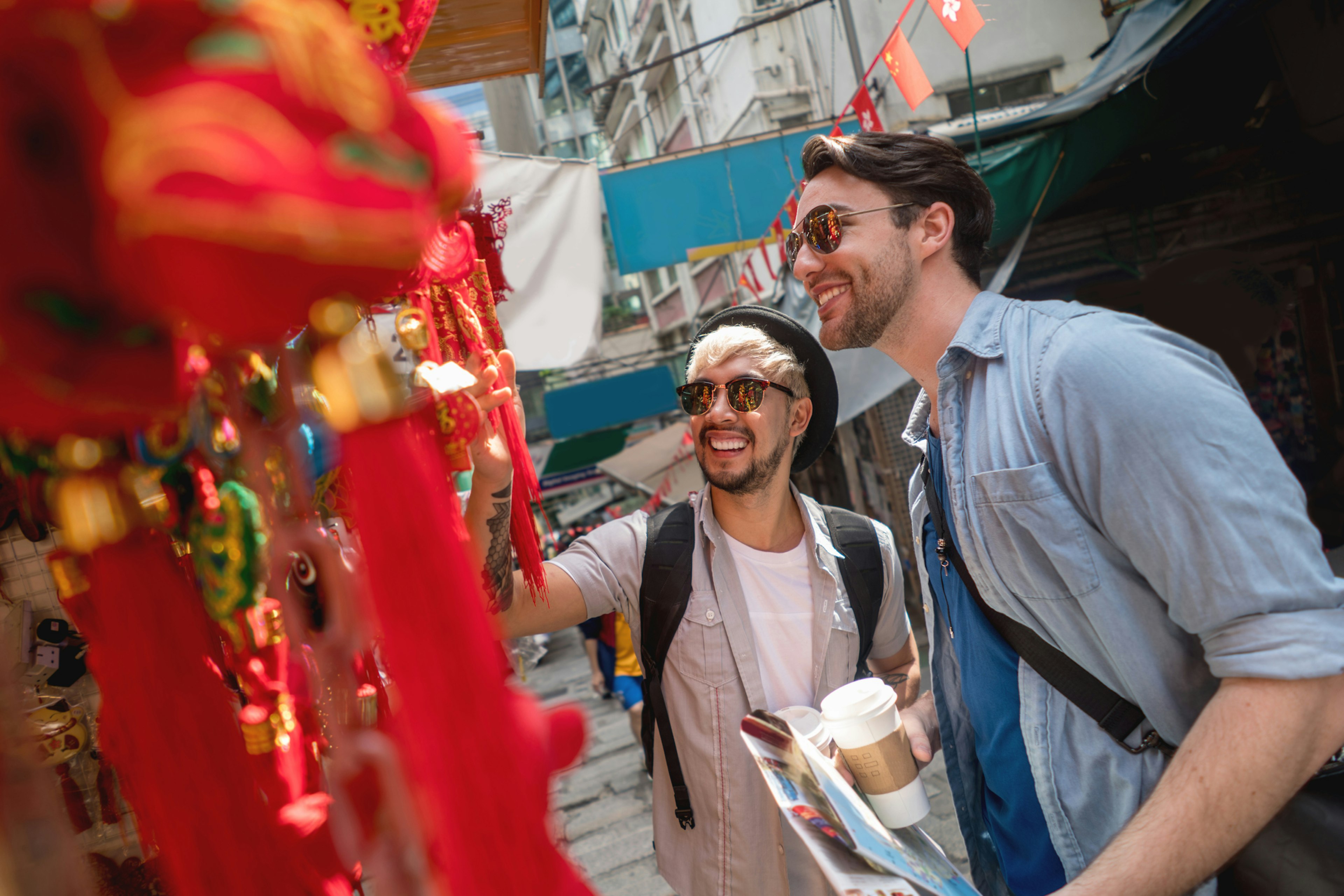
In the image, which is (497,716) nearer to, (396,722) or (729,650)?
(396,722)

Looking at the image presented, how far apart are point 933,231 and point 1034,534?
806 mm

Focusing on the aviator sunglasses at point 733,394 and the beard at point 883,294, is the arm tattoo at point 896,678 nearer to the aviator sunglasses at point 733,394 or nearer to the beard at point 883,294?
the aviator sunglasses at point 733,394

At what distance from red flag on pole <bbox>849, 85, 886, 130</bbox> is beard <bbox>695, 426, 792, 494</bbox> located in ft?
8.47

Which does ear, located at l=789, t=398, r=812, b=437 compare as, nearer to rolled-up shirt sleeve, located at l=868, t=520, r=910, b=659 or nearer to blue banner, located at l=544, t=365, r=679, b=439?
rolled-up shirt sleeve, located at l=868, t=520, r=910, b=659

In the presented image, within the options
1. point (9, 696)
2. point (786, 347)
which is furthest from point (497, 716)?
point (786, 347)

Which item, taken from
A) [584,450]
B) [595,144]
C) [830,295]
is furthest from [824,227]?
[595,144]

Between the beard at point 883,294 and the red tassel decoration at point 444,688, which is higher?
the beard at point 883,294

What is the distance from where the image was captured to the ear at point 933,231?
5.38ft

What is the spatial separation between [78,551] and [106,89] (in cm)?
37

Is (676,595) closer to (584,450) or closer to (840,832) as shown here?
(840,832)

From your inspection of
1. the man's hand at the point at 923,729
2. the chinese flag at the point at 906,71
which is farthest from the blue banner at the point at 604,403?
the man's hand at the point at 923,729

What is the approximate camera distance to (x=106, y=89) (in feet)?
1.15

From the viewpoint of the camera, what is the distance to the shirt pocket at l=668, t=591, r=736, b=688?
1939 mm

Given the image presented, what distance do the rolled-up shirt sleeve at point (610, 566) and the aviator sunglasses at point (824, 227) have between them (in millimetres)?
932
